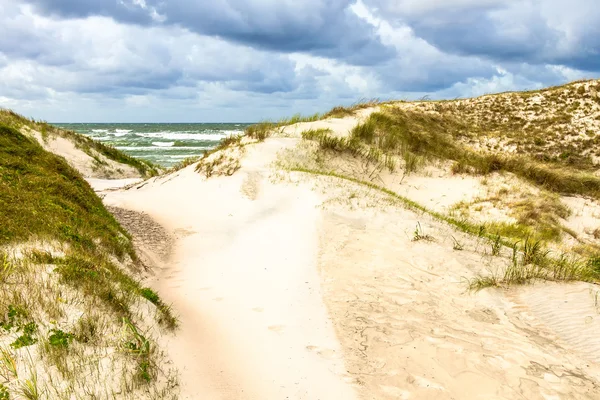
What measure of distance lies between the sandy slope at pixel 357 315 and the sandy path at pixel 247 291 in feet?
0.08

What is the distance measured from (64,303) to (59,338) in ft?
1.98

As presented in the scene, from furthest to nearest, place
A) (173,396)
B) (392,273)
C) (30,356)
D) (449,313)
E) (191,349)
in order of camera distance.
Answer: (392,273) → (449,313) → (191,349) → (173,396) → (30,356)

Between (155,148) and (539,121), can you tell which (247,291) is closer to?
(539,121)

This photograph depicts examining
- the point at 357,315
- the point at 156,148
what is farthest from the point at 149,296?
the point at 156,148

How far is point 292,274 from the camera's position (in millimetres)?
7844

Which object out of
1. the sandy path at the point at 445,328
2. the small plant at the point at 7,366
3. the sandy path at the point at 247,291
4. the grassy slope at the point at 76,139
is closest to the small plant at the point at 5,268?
the small plant at the point at 7,366

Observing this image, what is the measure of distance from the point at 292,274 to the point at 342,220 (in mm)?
2721

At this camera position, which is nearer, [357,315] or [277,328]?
[277,328]

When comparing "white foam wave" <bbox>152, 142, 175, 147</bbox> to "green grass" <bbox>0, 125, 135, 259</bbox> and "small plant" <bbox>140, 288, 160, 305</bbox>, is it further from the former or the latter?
"small plant" <bbox>140, 288, 160, 305</bbox>

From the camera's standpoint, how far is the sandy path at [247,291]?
4.79 metres

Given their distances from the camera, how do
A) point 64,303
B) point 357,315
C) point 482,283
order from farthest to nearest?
point 482,283, point 357,315, point 64,303

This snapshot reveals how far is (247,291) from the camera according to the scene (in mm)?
7312

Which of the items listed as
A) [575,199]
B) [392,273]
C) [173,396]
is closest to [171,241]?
[392,273]

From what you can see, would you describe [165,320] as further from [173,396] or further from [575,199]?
[575,199]
